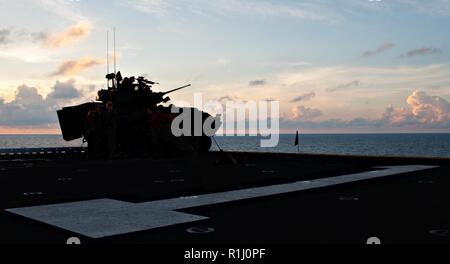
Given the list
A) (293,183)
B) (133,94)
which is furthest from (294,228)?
(133,94)

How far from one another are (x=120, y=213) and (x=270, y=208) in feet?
12.2

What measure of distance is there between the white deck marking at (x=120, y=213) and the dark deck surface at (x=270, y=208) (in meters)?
0.24

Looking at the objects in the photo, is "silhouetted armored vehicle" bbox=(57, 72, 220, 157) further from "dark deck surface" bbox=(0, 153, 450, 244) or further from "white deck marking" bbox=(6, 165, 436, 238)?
"white deck marking" bbox=(6, 165, 436, 238)

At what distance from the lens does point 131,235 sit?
302 inches

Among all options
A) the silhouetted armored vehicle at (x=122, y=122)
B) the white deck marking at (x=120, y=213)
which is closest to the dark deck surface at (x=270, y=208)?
the white deck marking at (x=120, y=213)

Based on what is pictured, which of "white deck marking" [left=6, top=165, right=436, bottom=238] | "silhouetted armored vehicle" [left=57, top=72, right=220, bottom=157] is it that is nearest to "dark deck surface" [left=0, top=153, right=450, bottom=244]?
"white deck marking" [left=6, top=165, right=436, bottom=238]

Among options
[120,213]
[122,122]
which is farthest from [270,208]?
[122,122]

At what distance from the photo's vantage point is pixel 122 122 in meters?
34.2

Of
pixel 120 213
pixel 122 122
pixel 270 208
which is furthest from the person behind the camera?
pixel 122 122

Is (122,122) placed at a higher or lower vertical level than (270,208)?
higher

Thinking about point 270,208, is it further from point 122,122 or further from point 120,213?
point 122,122

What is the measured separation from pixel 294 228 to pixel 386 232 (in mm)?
1741

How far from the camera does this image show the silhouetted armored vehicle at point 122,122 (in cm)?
3316

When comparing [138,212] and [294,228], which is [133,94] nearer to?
[138,212]
